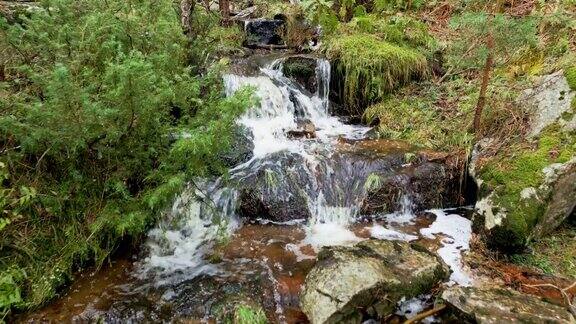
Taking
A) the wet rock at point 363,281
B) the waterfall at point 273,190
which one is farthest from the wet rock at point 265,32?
the wet rock at point 363,281

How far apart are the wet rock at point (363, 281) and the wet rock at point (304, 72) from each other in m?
5.48

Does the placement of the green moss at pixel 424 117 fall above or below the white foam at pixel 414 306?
above

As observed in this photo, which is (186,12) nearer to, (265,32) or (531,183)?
(265,32)

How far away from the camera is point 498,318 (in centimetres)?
376

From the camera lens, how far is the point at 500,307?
3.92m

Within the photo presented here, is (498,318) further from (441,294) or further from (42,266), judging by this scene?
(42,266)

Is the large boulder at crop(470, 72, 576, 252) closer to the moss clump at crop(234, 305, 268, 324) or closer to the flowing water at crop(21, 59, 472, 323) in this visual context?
the flowing water at crop(21, 59, 472, 323)

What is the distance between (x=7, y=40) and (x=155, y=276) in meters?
3.21

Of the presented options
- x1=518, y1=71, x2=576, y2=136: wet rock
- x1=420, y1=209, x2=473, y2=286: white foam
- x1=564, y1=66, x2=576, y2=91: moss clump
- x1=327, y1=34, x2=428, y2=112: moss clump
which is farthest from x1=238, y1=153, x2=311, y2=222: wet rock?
x1=564, y1=66, x2=576, y2=91: moss clump

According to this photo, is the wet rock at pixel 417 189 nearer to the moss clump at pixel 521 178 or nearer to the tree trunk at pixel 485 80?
the moss clump at pixel 521 178

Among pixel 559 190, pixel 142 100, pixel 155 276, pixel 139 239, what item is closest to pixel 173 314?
pixel 155 276

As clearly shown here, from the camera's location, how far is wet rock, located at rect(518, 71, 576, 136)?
238 inches

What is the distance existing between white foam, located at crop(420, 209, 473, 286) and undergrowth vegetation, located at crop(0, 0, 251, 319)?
10.6 feet

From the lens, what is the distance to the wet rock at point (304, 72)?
9438 millimetres
